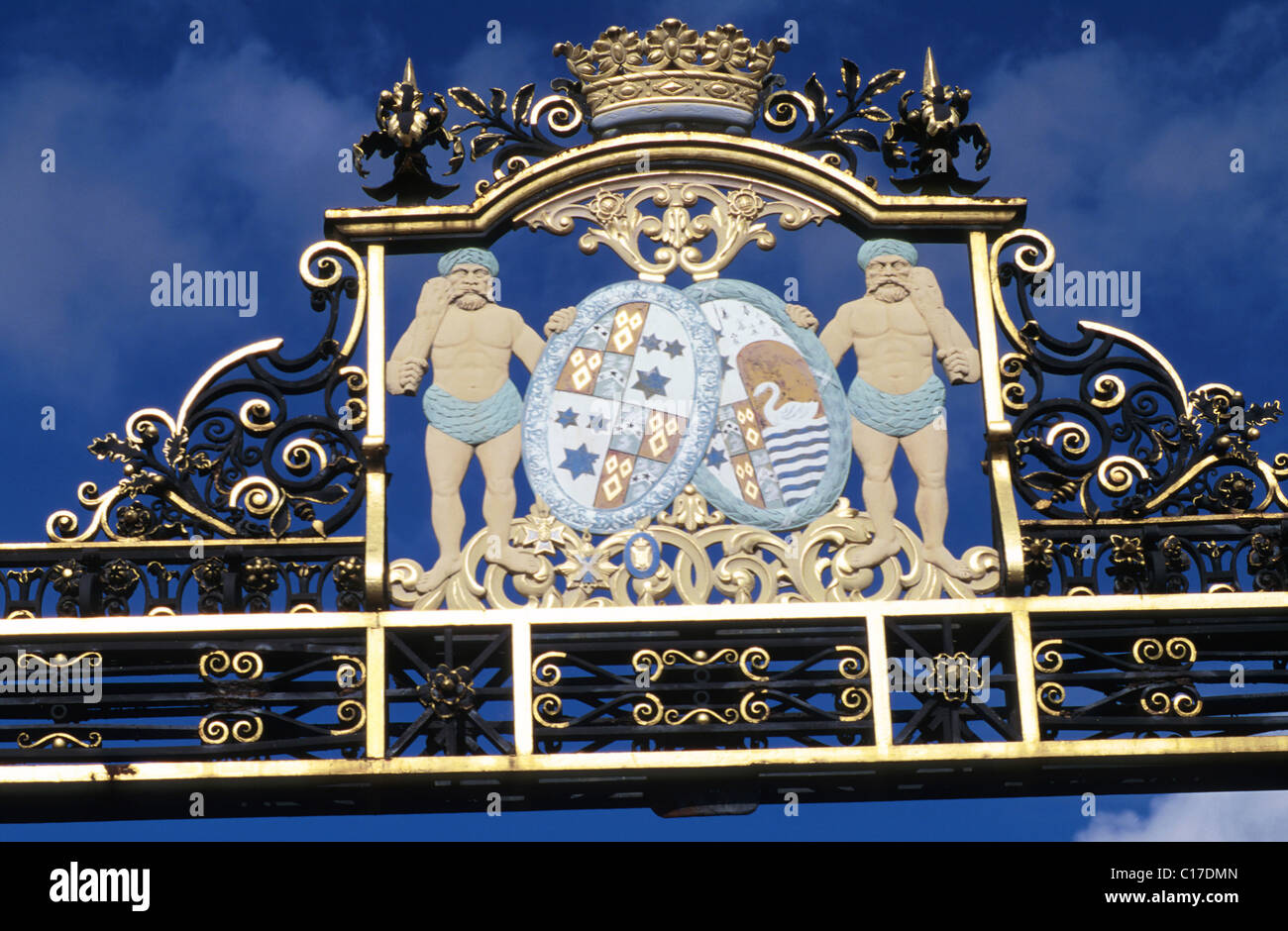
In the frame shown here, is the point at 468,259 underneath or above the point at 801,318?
above

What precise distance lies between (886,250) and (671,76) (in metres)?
1.44

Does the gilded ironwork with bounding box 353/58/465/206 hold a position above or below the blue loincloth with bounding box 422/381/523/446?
above

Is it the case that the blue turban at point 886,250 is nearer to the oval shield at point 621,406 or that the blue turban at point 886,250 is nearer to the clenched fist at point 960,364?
the clenched fist at point 960,364

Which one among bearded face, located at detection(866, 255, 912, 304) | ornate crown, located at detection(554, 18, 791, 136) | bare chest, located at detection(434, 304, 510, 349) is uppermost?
ornate crown, located at detection(554, 18, 791, 136)

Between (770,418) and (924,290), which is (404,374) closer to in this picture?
(770,418)

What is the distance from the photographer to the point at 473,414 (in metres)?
13.8

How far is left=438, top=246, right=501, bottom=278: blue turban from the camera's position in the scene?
14.2 meters

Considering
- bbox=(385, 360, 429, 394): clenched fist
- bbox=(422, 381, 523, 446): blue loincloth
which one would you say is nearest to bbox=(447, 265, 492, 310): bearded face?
bbox=(385, 360, 429, 394): clenched fist

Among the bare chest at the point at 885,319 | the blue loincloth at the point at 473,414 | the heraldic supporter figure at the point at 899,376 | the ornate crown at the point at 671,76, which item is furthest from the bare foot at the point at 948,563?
the ornate crown at the point at 671,76

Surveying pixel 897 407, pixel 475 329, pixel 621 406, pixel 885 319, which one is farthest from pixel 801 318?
pixel 475 329

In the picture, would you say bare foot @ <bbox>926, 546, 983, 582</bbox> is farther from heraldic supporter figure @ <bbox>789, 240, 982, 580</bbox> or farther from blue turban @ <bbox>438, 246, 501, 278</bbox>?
blue turban @ <bbox>438, 246, 501, 278</bbox>

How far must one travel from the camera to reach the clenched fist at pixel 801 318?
14.1 metres

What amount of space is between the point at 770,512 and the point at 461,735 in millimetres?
1891

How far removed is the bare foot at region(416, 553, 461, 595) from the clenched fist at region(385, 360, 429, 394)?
913 mm
